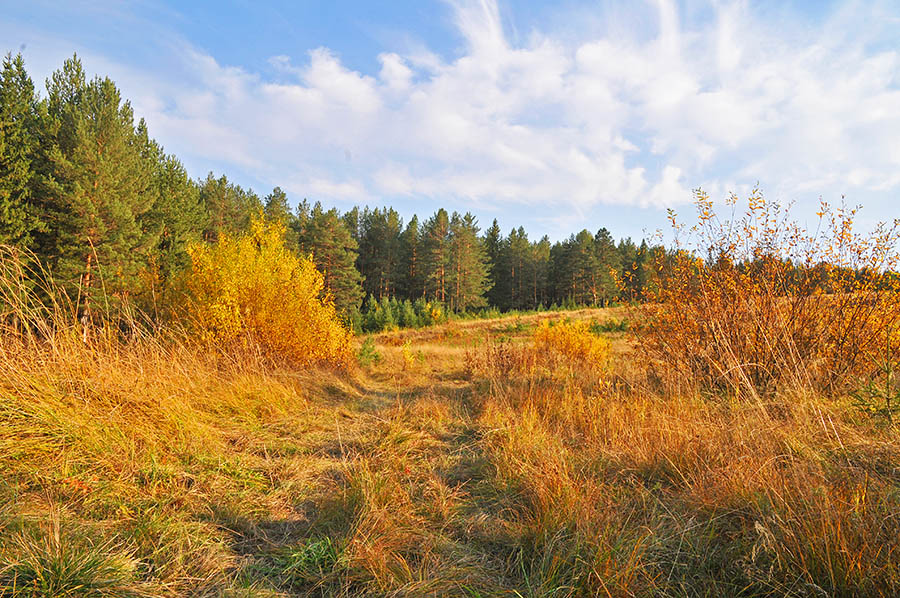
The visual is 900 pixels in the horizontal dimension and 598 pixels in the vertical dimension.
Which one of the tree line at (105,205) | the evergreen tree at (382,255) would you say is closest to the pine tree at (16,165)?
the tree line at (105,205)

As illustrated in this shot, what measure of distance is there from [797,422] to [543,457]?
6.82 ft

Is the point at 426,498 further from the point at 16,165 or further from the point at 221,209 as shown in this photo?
the point at 221,209

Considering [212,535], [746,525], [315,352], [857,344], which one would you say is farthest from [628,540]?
[315,352]

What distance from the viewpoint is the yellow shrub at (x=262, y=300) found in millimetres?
7984

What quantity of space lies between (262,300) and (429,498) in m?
7.42

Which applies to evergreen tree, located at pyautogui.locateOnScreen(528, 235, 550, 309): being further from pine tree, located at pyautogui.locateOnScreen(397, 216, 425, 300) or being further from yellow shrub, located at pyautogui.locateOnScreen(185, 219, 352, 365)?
yellow shrub, located at pyautogui.locateOnScreen(185, 219, 352, 365)

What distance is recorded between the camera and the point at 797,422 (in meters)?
2.96

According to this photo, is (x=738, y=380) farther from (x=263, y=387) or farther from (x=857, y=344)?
(x=263, y=387)

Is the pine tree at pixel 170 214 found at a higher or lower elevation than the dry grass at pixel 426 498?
higher

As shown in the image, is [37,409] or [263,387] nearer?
[37,409]

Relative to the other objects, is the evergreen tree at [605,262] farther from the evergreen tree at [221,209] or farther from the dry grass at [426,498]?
the dry grass at [426,498]

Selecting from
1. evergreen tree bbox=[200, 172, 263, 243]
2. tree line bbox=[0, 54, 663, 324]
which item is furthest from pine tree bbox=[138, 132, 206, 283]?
evergreen tree bbox=[200, 172, 263, 243]

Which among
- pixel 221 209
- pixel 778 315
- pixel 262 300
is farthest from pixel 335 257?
pixel 778 315

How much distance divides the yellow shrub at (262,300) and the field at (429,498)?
3864 mm
